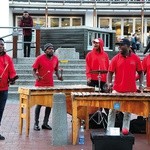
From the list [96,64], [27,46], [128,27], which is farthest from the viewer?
[128,27]

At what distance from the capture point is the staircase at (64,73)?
18.8 metres

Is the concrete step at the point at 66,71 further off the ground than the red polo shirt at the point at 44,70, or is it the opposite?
the red polo shirt at the point at 44,70

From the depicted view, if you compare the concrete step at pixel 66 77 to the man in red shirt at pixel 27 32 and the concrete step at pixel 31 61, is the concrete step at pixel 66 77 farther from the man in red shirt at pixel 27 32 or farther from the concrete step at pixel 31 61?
the man in red shirt at pixel 27 32

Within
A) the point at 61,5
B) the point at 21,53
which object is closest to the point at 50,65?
the point at 21,53

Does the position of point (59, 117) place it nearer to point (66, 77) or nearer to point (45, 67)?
point (45, 67)

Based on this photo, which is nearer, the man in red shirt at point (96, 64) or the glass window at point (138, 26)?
the man in red shirt at point (96, 64)

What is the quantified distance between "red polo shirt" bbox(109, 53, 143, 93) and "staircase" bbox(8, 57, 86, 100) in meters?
8.31

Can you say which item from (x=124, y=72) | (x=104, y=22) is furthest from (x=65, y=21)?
(x=124, y=72)

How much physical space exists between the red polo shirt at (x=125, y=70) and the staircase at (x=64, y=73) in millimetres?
8311

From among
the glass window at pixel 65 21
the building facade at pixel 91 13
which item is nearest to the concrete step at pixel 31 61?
the building facade at pixel 91 13

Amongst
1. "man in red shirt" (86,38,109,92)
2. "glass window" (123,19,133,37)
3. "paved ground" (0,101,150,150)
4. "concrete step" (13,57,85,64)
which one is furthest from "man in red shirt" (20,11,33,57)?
"glass window" (123,19,133,37)

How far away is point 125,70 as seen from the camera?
9.95 metres

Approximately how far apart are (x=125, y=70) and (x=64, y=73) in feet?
33.0

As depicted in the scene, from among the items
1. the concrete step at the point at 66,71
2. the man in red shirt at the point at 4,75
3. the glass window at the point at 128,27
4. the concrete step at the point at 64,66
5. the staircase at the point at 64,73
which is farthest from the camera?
the glass window at the point at 128,27
